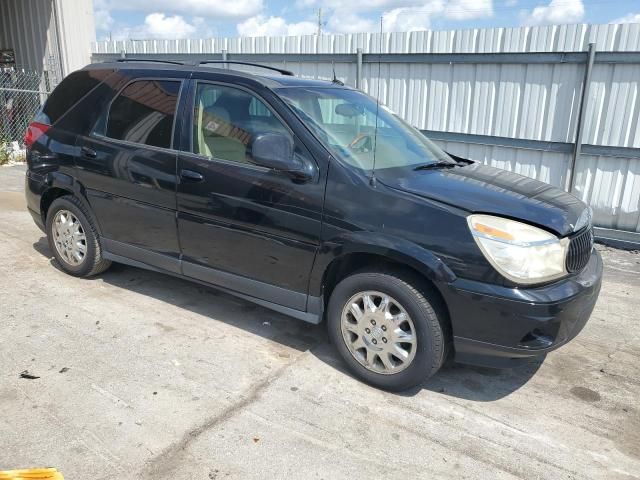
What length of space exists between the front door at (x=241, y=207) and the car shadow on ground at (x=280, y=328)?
457 millimetres

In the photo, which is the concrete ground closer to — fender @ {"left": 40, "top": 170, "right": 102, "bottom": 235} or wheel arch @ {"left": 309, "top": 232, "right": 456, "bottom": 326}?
wheel arch @ {"left": 309, "top": 232, "right": 456, "bottom": 326}

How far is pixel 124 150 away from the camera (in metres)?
4.23

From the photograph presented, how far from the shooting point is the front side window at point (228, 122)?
3.66 metres

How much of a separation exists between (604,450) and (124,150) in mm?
3830

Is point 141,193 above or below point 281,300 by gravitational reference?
above

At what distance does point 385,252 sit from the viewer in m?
3.13

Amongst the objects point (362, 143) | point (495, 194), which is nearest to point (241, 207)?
point (362, 143)

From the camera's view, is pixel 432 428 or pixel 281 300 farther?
pixel 281 300

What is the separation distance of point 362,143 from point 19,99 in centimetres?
1213

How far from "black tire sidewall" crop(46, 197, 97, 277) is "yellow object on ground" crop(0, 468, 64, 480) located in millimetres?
2472

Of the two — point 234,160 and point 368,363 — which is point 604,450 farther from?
point 234,160

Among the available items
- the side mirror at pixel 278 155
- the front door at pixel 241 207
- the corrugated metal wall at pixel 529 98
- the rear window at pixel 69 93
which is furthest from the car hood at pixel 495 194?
the rear window at pixel 69 93

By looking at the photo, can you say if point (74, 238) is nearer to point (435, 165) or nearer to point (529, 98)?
point (435, 165)

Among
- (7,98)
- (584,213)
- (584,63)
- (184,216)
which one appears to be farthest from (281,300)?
(7,98)
